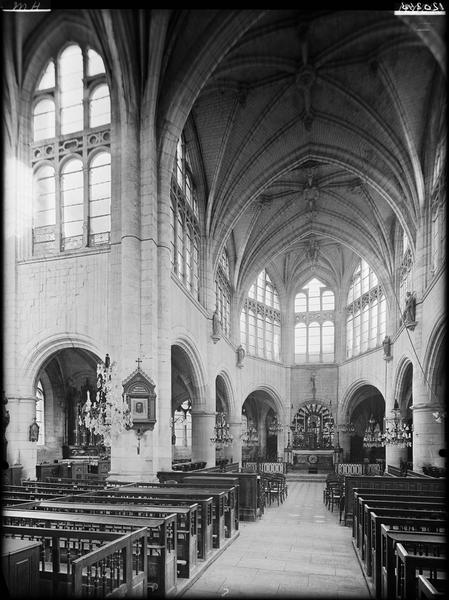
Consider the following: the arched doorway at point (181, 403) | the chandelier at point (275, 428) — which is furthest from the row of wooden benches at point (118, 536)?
the chandelier at point (275, 428)

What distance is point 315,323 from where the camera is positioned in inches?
1422

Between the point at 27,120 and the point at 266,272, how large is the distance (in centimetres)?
2116

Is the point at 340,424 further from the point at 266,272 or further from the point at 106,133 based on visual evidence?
the point at 106,133

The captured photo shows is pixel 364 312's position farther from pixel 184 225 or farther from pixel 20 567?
pixel 20 567

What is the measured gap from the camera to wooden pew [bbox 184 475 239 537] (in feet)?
36.8

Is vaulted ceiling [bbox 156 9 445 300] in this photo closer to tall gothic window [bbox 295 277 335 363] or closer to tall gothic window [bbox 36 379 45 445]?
tall gothic window [bbox 295 277 335 363]

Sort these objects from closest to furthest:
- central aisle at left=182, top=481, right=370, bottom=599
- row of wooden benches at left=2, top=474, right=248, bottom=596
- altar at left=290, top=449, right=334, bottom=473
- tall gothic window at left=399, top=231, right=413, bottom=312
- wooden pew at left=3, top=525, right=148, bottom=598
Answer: wooden pew at left=3, top=525, right=148, bottom=598
row of wooden benches at left=2, top=474, right=248, bottom=596
central aisle at left=182, top=481, right=370, bottom=599
tall gothic window at left=399, top=231, right=413, bottom=312
altar at left=290, top=449, right=334, bottom=473

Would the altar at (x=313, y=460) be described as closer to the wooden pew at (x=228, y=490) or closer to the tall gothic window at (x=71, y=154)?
the wooden pew at (x=228, y=490)

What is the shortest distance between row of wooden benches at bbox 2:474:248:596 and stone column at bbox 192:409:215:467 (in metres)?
10.2

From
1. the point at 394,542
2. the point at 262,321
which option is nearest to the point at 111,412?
the point at 394,542

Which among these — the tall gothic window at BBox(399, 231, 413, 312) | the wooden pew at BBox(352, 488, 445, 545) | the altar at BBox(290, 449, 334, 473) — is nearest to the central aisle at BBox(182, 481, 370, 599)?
the wooden pew at BBox(352, 488, 445, 545)

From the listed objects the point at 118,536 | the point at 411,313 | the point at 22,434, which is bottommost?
the point at 22,434

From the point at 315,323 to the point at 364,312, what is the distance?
14.6 ft

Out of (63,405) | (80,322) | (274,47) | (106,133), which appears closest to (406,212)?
(274,47)
